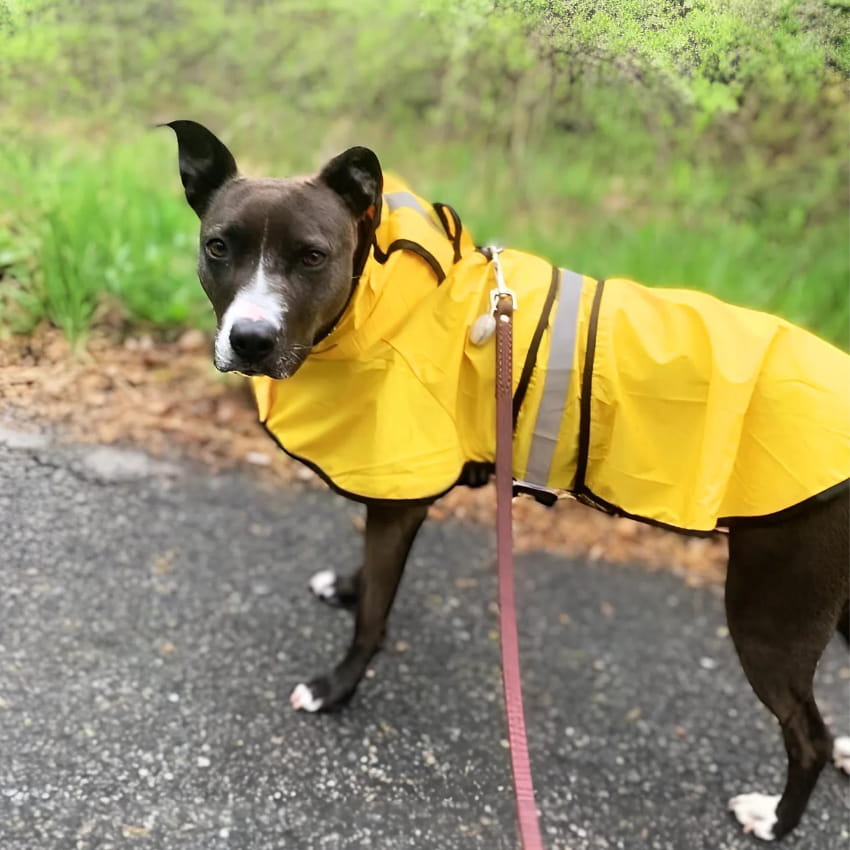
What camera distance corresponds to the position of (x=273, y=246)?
2223 mm

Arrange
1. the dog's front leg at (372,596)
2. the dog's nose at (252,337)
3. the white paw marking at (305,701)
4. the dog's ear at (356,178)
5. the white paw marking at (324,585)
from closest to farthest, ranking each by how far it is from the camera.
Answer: the dog's nose at (252,337), the dog's ear at (356,178), the dog's front leg at (372,596), the white paw marking at (305,701), the white paw marking at (324,585)

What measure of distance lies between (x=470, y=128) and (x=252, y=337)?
3.63 metres

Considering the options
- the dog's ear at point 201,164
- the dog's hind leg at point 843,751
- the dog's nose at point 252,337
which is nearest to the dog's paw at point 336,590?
the dog's nose at point 252,337

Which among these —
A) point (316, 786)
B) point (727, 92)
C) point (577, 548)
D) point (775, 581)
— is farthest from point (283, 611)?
point (727, 92)

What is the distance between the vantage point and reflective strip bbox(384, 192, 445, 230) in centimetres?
252

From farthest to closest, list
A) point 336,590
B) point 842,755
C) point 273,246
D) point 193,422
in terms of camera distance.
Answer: point 193,422, point 336,590, point 842,755, point 273,246

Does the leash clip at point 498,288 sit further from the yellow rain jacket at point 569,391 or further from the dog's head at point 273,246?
the dog's head at point 273,246

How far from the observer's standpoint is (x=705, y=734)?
3.16 m

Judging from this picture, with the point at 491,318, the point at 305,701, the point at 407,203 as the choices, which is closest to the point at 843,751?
the point at 305,701

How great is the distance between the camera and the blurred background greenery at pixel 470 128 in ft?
7.88

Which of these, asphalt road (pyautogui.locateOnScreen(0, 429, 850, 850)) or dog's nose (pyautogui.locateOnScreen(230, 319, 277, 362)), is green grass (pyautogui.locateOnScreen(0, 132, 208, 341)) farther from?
dog's nose (pyautogui.locateOnScreen(230, 319, 277, 362))

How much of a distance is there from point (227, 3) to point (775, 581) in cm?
310

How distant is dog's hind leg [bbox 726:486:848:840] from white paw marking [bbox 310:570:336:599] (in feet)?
5.00

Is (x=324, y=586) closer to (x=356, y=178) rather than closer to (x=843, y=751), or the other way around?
(x=356, y=178)
